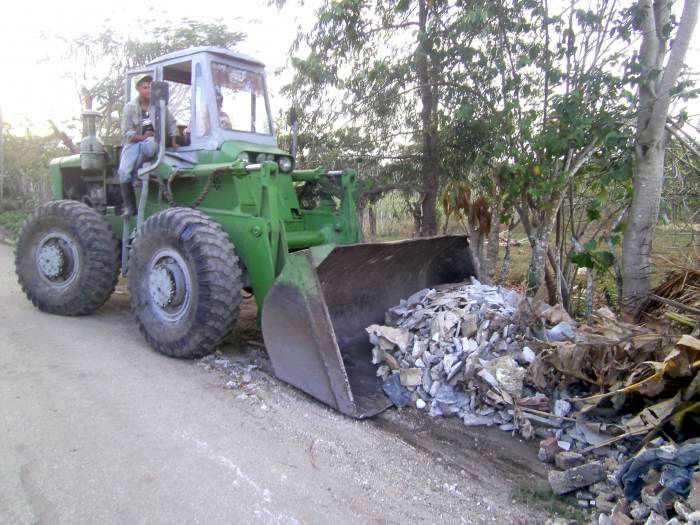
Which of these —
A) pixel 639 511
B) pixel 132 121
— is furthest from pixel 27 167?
pixel 639 511

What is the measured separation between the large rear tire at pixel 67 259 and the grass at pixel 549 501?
464 centimetres

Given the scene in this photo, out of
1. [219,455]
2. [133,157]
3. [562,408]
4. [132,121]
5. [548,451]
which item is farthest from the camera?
[132,121]

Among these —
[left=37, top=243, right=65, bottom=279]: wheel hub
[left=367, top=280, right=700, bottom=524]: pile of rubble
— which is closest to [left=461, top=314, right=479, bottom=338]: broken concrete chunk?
[left=367, top=280, right=700, bottom=524]: pile of rubble

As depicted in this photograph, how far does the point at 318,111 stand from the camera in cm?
733

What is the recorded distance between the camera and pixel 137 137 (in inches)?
222

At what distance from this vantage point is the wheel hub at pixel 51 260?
6.03 metres

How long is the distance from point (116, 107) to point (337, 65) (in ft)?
32.7

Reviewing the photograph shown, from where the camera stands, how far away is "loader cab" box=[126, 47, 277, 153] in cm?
542

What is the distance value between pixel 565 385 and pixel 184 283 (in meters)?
3.11


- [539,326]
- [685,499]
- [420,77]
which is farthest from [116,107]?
[685,499]

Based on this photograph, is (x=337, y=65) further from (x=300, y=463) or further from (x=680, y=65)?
(x=300, y=463)

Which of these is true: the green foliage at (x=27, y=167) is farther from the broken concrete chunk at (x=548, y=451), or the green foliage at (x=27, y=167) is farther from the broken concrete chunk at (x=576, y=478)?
the broken concrete chunk at (x=576, y=478)

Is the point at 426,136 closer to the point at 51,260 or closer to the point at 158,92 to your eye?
the point at 158,92

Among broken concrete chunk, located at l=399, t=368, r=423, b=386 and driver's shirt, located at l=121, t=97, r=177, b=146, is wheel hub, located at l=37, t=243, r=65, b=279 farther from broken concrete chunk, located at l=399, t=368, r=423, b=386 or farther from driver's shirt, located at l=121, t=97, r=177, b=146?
broken concrete chunk, located at l=399, t=368, r=423, b=386
